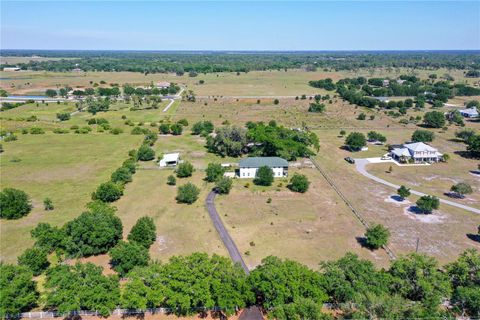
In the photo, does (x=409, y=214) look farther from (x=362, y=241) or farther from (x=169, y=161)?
(x=169, y=161)

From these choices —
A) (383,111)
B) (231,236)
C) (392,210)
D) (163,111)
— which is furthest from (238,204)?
(383,111)

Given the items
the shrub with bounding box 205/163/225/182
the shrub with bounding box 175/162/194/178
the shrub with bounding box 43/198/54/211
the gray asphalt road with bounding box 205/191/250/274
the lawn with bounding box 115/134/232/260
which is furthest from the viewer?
the shrub with bounding box 175/162/194/178

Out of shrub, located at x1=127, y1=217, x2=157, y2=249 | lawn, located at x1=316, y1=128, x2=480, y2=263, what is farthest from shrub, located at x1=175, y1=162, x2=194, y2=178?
lawn, located at x1=316, y1=128, x2=480, y2=263

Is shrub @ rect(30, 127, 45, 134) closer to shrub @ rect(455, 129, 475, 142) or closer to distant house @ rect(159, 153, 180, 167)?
distant house @ rect(159, 153, 180, 167)

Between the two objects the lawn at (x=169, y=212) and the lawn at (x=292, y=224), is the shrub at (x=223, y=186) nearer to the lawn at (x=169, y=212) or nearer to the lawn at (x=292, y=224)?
the lawn at (x=292, y=224)

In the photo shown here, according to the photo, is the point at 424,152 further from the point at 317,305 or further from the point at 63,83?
the point at 63,83

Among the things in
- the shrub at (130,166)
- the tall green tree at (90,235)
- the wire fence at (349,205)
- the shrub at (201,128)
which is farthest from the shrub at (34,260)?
the shrub at (201,128)

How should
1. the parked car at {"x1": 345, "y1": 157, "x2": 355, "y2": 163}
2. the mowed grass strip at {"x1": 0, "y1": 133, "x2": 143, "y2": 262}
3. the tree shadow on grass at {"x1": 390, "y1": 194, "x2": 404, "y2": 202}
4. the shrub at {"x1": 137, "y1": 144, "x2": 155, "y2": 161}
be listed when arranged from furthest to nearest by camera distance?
the parked car at {"x1": 345, "y1": 157, "x2": 355, "y2": 163}
the shrub at {"x1": 137, "y1": 144, "x2": 155, "y2": 161}
the tree shadow on grass at {"x1": 390, "y1": 194, "x2": 404, "y2": 202}
the mowed grass strip at {"x1": 0, "y1": 133, "x2": 143, "y2": 262}
